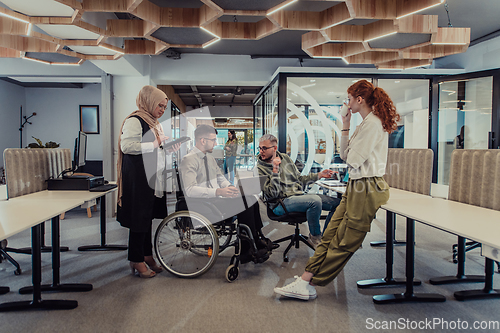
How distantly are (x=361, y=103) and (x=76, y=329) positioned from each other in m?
2.33

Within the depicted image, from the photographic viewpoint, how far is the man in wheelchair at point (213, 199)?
92.6 inches

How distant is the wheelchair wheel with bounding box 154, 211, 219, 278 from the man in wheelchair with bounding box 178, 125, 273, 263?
0.31ft

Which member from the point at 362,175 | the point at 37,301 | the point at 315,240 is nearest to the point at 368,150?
the point at 362,175

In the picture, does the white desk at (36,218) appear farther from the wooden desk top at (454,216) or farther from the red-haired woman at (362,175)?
the wooden desk top at (454,216)

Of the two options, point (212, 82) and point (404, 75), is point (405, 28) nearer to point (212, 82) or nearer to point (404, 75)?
point (404, 75)

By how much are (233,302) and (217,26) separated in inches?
108

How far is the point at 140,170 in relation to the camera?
2318 mm

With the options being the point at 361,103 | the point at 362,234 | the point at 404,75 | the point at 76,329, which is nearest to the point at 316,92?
the point at 404,75

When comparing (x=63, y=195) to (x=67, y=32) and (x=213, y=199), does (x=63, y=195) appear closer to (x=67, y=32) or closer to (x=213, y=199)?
(x=213, y=199)

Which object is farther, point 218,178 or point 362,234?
point 218,178

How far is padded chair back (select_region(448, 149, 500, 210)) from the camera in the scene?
2.02 meters

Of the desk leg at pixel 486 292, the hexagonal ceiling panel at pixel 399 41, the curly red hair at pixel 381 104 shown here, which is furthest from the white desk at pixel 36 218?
the hexagonal ceiling panel at pixel 399 41

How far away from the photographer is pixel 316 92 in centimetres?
581

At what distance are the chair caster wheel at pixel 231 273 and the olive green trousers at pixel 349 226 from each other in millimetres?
668
